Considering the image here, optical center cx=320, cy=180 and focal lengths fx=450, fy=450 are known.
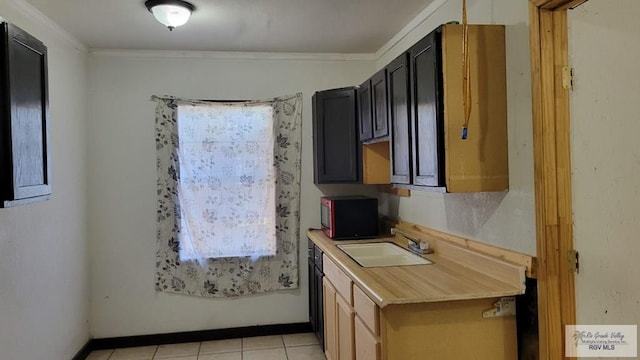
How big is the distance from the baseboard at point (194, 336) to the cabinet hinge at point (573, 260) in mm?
2594

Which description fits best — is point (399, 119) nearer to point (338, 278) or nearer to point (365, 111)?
point (365, 111)

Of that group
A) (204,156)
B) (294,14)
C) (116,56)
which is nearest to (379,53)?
(294,14)

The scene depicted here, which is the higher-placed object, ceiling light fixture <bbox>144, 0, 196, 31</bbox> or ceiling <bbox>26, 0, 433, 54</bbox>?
ceiling <bbox>26, 0, 433, 54</bbox>

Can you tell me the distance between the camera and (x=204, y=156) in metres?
3.86

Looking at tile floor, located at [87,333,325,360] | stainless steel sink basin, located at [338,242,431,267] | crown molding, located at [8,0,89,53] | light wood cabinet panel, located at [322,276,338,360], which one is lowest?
tile floor, located at [87,333,325,360]

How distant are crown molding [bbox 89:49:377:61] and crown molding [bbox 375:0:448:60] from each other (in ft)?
0.76

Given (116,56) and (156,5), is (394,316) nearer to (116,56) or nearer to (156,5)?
(156,5)

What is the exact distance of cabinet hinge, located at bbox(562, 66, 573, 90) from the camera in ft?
6.23

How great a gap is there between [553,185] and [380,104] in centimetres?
131

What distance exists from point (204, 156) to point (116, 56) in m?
1.11

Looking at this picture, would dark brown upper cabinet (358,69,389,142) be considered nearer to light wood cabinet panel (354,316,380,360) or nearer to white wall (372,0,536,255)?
white wall (372,0,536,255)

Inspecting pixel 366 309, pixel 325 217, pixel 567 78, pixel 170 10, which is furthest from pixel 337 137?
pixel 567 78

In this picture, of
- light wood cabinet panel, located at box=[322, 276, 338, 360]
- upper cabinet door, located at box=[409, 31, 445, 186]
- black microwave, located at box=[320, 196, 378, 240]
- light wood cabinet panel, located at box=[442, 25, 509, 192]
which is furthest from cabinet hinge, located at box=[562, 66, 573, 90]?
black microwave, located at box=[320, 196, 378, 240]

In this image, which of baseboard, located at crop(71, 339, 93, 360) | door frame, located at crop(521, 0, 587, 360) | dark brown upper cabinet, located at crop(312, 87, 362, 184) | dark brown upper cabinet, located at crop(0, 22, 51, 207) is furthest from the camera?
dark brown upper cabinet, located at crop(312, 87, 362, 184)
